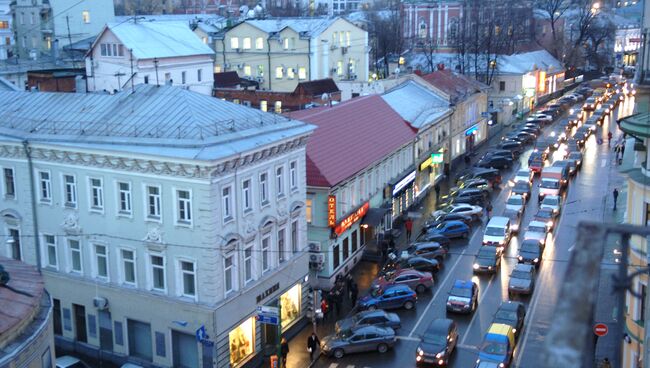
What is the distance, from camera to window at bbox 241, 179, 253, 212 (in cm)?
2403

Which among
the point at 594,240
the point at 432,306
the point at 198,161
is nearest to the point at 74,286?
the point at 198,161

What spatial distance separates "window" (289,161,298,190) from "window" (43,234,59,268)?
904cm

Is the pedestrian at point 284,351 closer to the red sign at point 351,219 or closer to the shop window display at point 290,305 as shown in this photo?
the shop window display at point 290,305

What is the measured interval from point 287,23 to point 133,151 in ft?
151

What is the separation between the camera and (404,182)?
136 ft

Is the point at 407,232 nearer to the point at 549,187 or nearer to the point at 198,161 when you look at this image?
the point at 549,187

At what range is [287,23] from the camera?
6712cm

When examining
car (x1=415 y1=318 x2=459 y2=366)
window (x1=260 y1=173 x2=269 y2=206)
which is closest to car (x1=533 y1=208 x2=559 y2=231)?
car (x1=415 y1=318 x2=459 y2=366)

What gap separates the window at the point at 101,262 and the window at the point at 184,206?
3965mm

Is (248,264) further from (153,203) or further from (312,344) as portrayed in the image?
(153,203)

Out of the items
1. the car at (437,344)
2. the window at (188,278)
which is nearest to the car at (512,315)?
the car at (437,344)

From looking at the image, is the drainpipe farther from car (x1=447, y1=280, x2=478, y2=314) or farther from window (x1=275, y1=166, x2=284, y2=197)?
car (x1=447, y1=280, x2=478, y2=314)

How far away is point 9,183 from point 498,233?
22796 mm

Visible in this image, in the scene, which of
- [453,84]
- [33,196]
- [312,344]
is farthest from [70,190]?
[453,84]
